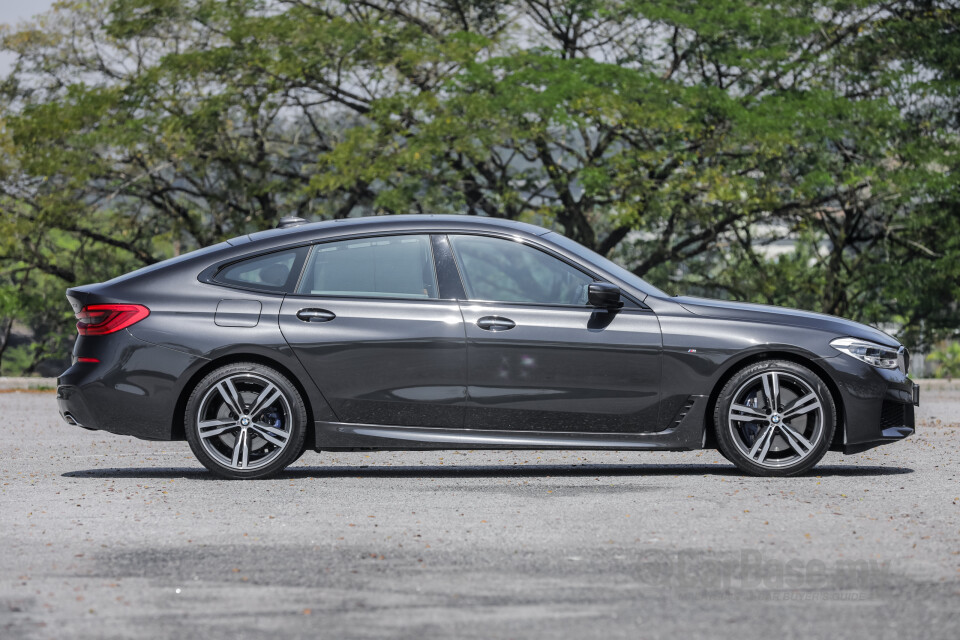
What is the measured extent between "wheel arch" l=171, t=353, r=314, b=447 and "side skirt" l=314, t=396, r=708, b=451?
4.9 inches

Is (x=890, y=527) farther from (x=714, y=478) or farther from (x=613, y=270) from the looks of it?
(x=613, y=270)

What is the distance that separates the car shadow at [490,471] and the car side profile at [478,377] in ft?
1.45

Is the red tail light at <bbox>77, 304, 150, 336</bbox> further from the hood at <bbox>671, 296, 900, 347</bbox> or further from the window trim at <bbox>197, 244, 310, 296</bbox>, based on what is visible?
the hood at <bbox>671, 296, 900, 347</bbox>

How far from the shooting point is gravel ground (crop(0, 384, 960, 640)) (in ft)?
14.6

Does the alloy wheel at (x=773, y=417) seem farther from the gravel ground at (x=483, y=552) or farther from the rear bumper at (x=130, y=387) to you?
the rear bumper at (x=130, y=387)

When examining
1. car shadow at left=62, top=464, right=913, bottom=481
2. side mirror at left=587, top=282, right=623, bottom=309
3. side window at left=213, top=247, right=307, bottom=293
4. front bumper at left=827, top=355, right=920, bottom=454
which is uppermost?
side window at left=213, top=247, right=307, bottom=293

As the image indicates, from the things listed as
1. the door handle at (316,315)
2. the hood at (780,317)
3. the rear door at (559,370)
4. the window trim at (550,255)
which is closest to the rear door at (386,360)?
the door handle at (316,315)

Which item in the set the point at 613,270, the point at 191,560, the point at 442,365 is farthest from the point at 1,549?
the point at 613,270

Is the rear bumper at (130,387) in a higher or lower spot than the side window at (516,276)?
lower

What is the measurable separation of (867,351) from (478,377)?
2435mm

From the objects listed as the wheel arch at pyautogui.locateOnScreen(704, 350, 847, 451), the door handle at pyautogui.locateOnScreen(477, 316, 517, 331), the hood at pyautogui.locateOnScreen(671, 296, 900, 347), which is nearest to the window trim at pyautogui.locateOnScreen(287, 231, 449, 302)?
the door handle at pyautogui.locateOnScreen(477, 316, 517, 331)

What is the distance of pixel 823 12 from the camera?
1053 inches

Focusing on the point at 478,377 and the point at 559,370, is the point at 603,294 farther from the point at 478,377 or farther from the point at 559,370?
the point at 478,377

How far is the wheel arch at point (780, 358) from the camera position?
8078 mm
